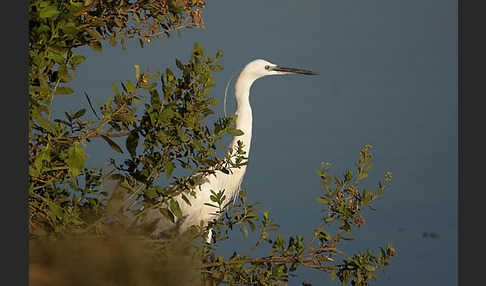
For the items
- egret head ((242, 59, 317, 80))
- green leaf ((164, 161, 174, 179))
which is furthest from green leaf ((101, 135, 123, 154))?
egret head ((242, 59, 317, 80))

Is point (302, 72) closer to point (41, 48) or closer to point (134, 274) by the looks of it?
point (41, 48)

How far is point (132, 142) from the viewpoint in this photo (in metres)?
1.93

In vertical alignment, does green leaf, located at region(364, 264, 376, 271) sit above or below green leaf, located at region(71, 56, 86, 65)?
below

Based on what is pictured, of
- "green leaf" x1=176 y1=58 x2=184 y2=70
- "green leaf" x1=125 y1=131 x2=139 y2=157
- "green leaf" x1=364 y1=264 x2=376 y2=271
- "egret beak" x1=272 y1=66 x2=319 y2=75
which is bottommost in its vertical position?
"green leaf" x1=364 y1=264 x2=376 y2=271

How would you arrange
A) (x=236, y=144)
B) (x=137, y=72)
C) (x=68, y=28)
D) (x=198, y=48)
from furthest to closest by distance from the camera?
(x=236, y=144), (x=198, y=48), (x=137, y=72), (x=68, y=28)

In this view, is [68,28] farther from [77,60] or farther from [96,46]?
[96,46]

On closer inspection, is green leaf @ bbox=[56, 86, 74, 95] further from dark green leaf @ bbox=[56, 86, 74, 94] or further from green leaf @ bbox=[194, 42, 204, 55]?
green leaf @ bbox=[194, 42, 204, 55]

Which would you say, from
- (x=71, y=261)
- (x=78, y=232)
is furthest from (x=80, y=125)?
(x=71, y=261)

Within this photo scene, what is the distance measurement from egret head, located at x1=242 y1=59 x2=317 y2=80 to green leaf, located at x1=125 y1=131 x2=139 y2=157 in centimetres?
237

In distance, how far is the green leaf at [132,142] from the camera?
1928 mm

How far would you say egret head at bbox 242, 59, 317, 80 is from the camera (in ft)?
13.8

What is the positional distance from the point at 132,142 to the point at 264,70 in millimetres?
2510

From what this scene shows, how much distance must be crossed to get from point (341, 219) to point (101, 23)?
1.37 meters

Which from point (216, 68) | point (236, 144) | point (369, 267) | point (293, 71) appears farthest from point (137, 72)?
point (293, 71)
